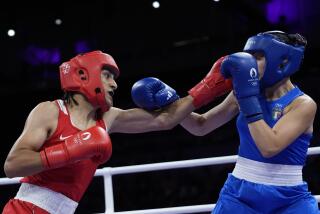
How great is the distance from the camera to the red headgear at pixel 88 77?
2201mm

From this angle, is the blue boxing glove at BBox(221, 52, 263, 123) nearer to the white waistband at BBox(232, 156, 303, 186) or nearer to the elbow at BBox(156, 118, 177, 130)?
the white waistband at BBox(232, 156, 303, 186)

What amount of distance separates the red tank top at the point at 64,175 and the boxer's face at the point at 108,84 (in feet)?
0.60

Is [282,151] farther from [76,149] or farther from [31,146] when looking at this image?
[31,146]

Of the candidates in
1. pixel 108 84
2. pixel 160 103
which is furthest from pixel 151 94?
pixel 108 84

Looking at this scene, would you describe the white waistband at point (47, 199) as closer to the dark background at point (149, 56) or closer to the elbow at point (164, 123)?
the elbow at point (164, 123)

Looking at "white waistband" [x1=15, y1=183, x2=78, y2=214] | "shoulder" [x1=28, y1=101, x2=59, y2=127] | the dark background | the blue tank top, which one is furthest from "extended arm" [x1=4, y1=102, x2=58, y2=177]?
the dark background

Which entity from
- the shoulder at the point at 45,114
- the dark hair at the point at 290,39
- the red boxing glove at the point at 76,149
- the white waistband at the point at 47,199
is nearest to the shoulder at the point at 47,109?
the shoulder at the point at 45,114

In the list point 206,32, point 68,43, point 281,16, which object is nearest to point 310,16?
point 281,16

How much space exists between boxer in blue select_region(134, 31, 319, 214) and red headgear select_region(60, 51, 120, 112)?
0.52 meters

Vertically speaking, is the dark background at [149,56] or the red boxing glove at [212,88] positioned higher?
the red boxing glove at [212,88]

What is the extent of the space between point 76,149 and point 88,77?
37cm

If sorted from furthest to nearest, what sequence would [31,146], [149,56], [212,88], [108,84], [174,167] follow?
[149,56] < [174,167] < [212,88] < [108,84] < [31,146]

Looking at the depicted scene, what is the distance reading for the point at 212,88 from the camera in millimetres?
2385

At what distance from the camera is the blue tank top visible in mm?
2002
